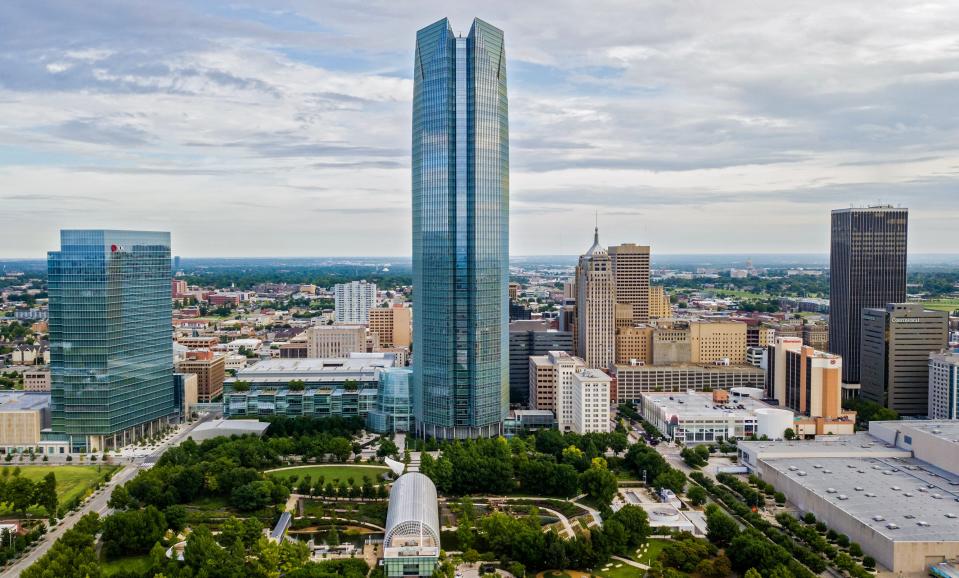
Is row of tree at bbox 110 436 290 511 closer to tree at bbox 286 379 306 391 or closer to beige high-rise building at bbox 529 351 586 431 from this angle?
tree at bbox 286 379 306 391

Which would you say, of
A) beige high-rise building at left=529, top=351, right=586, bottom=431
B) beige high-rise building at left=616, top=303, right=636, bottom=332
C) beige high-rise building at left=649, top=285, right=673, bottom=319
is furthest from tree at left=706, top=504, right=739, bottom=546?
beige high-rise building at left=649, top=285, right=673, bottom=319

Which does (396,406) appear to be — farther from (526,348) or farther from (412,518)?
(412,518)

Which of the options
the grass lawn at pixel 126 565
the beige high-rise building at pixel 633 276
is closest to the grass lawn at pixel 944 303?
the beige high-rise building at pixel 633 276

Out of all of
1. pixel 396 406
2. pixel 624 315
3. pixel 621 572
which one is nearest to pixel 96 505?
pixel 396 406

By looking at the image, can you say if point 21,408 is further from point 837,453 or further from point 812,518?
point 837,453

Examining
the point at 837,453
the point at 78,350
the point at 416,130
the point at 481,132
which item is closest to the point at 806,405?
the point at 837,453

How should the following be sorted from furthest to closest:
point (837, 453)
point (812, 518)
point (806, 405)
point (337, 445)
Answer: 1. point (806, 405)
2. point (337, 445)
3. point (837, 453)
4. point (812, 518)
